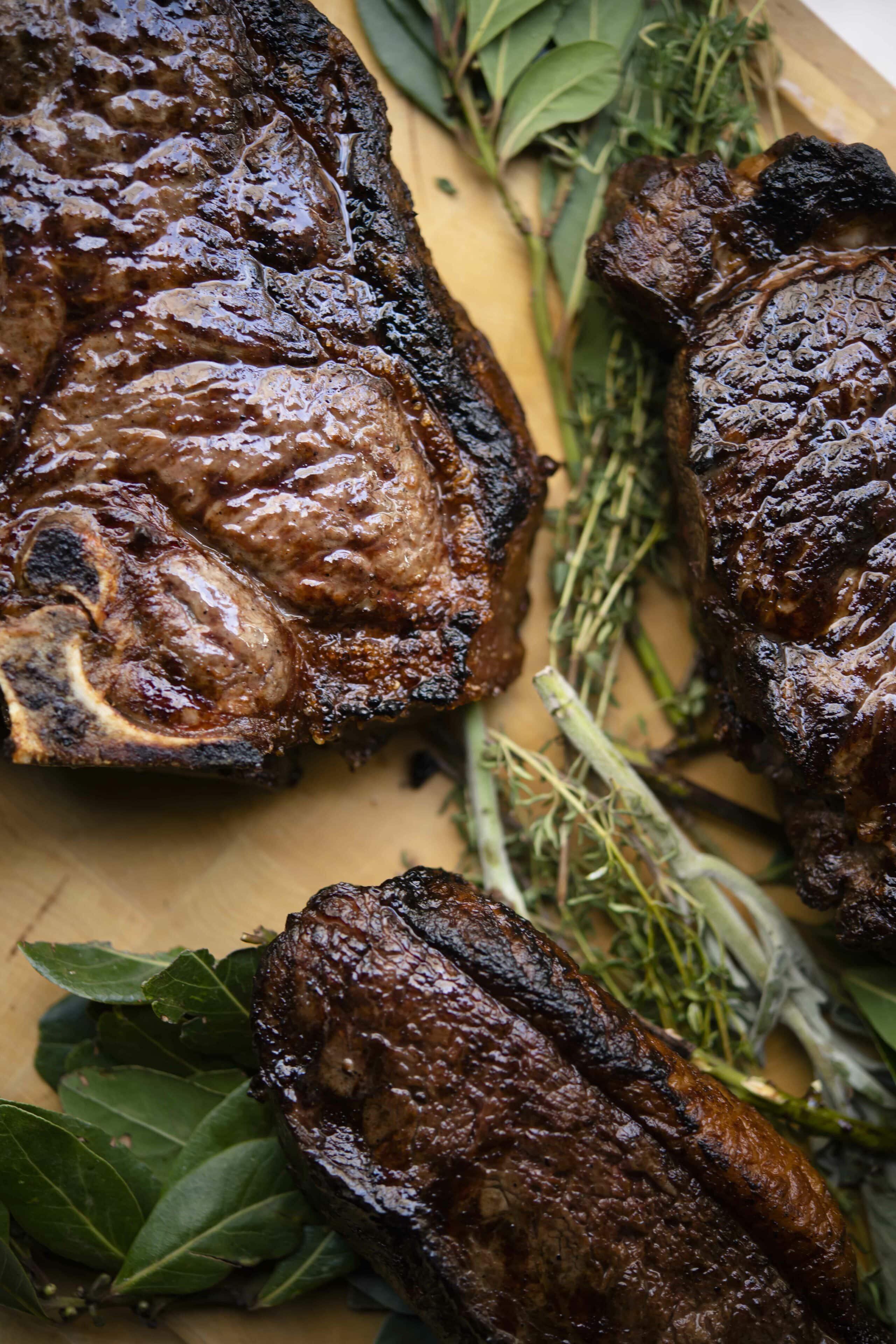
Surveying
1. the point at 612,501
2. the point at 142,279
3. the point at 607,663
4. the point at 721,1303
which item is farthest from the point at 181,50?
the point at 721,1303

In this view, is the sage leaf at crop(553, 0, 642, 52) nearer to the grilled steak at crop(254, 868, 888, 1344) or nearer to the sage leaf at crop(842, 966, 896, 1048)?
the grilled steak at crop(254, 868, 888, 1344)

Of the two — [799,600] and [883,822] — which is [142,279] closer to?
[799,600]

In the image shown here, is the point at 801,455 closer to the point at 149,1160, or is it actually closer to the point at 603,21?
the point at 603,21

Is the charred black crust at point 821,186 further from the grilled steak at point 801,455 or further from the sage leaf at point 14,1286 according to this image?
the sage leaf at point 14,1286

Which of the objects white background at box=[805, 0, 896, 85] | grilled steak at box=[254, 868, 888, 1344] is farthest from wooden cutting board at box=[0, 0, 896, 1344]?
grilled steak at box=[254, 868, 888, 1344]

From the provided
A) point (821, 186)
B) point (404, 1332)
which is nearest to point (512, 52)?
point (821, 186)
